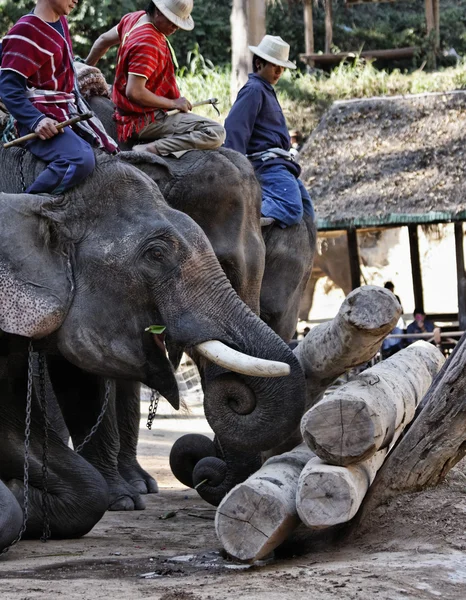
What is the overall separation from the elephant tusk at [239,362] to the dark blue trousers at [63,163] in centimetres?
109

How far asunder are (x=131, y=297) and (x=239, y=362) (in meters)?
0.70

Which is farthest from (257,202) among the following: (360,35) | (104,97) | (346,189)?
(360,35)

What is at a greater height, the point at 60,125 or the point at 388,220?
the point at 60,125

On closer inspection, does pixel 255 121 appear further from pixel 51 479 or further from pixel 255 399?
pixel 255 399

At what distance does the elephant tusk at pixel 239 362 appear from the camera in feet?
16.9

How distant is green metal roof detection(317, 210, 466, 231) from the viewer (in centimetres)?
1600

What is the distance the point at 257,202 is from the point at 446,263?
743 inches

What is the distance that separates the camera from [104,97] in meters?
8.22

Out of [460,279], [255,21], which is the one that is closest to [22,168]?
[460,279]

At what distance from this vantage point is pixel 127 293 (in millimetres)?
5629

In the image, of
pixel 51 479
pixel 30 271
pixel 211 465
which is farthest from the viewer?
pixel 211 465

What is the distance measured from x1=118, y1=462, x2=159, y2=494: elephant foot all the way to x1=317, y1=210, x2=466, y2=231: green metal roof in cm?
856

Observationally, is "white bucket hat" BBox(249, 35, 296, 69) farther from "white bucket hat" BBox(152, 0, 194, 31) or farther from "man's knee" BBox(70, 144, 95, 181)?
"man's knee" BBox(70, 144, 95, 181)

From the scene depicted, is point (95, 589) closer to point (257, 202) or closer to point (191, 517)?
point (191, 517)
